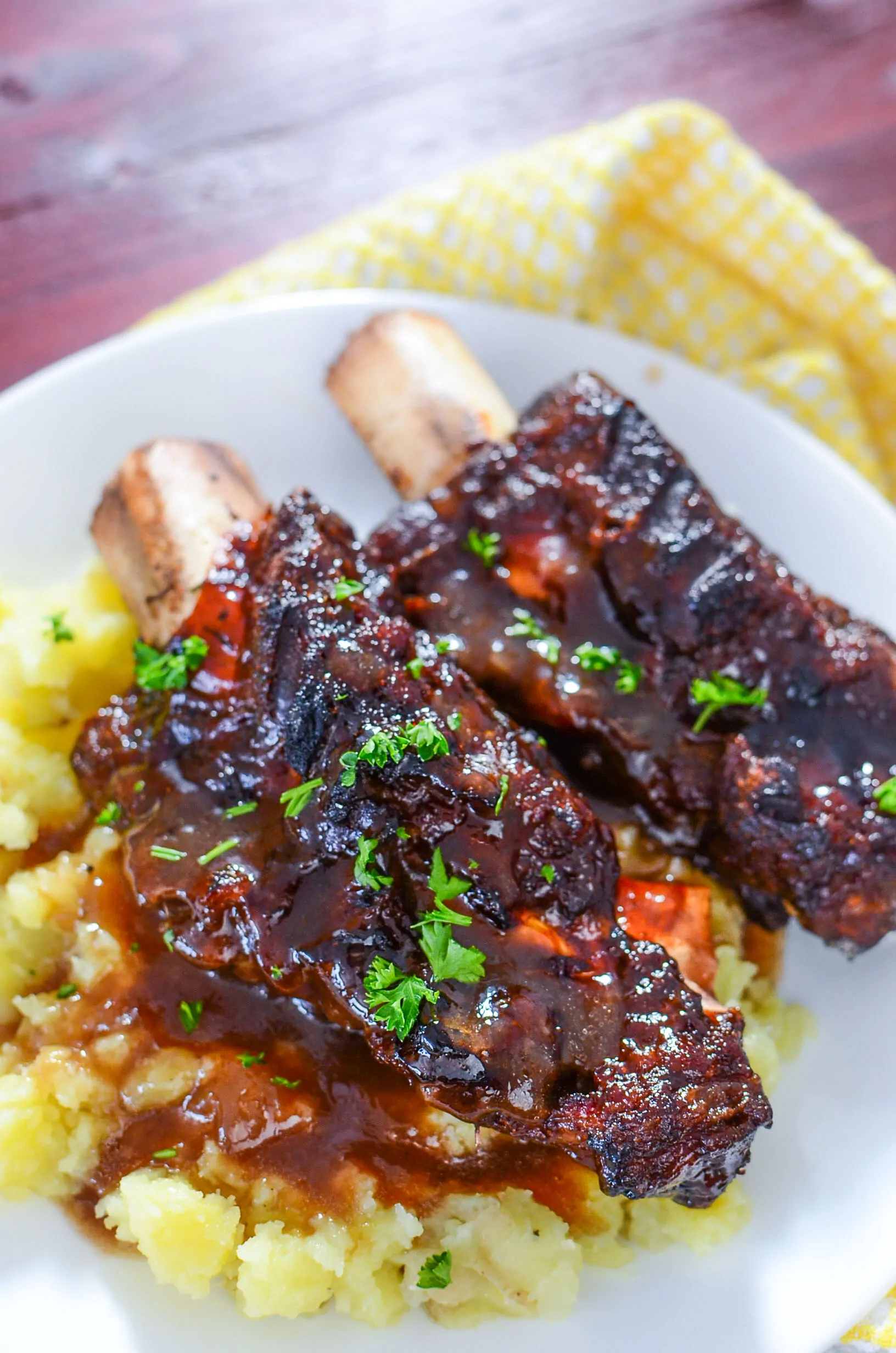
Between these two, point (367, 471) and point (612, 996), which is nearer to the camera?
point (612, 996)

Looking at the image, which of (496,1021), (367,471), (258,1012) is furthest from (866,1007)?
(367,471)

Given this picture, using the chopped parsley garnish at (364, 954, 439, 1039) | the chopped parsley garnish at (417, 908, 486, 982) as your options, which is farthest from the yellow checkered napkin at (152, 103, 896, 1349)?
the chopped parsley garnish at (364, 954, 439, 1039)

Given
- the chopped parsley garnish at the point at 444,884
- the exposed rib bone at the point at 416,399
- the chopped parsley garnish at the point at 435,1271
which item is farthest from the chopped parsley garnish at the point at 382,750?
the chopped parsley garnish at the point at 435,1271

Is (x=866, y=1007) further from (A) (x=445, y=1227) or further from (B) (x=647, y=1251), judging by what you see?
(A) (x=445, y=1227)

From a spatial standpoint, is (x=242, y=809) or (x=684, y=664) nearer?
(x=242, y=809)

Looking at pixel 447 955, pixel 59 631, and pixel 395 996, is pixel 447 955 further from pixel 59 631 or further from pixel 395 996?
pixel 59 631

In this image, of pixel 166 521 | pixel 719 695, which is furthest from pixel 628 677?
pixel 166 521
